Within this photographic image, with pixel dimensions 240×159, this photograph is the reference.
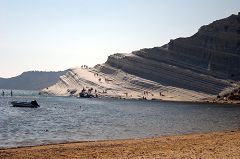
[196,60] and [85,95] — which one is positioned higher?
[196,60]

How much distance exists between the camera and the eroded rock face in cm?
14888

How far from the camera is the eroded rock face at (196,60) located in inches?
5861

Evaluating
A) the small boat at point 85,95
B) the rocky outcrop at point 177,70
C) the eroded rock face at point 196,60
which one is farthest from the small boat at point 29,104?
the eroded rock face at point 196,60

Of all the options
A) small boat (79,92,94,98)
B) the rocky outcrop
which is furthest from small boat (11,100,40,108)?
small boat (79,92,94,98)

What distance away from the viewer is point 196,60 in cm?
16150

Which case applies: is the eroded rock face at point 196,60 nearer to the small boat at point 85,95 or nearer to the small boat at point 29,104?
the small boat at point 85,95

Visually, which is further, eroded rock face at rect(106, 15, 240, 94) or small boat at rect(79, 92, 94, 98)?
small boat at rect(79, 92, 94, 98)

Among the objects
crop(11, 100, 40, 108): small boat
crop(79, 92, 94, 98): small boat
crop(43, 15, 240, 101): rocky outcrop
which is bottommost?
crop(11, 100, 40, 108): small boat

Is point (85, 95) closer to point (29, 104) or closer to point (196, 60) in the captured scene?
point (196, 60)

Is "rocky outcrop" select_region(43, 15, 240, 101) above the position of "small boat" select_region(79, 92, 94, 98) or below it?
above

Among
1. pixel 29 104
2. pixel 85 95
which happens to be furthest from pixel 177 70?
pixel 29 104

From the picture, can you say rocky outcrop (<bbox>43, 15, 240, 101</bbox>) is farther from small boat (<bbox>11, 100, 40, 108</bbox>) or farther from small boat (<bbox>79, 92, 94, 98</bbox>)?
small boat (<bbox>11, 100, 40, 108</bbox>)

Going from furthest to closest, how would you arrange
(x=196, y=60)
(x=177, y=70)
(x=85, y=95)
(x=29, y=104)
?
1. (x=196, y=60)
2. (x=85, y=95)
3. (x=177, y=70)
4. (x=29, y=104)

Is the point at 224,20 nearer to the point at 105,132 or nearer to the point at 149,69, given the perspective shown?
the point at 149,69
